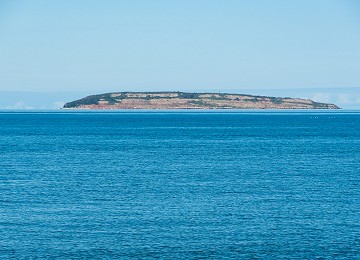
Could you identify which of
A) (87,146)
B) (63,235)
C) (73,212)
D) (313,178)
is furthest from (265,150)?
(63,235)

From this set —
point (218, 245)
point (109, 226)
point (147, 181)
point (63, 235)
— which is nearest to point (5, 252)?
point (63, 235)

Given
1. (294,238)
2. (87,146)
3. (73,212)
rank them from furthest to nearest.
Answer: (87,146), (73,212), (294,238)

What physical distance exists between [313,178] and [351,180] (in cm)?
312

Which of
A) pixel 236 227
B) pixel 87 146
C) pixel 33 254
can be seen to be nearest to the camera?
pixel 33 254

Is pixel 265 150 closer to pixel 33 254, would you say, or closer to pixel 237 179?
pixel 237 179

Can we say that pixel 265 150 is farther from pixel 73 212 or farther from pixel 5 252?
pixel 5 252

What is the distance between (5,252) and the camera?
3356cm

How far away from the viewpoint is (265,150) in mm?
90562

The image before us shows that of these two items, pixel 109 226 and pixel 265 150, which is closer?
pixel 109 226

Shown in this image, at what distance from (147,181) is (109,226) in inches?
714

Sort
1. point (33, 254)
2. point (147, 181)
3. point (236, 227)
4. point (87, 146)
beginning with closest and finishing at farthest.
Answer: point (33, 254)
point (236, 227)
point (147, 181)
point (87, 146)

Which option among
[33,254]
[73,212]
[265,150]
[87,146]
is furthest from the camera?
[87,146]

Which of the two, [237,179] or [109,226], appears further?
[237,179]

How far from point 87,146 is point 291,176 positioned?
152ft
